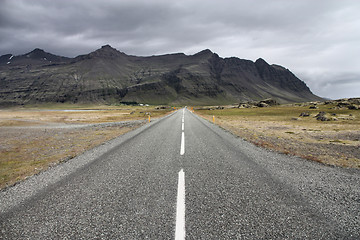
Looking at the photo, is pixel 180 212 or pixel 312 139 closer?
pixel 180 212

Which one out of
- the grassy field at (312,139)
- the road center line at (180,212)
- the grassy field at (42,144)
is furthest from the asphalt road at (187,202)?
the grassy field at (312,139)

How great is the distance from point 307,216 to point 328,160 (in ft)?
18.8

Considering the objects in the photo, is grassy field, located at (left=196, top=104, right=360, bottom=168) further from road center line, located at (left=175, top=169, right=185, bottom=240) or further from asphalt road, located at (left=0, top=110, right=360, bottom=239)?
road center line, located at (left=175, top=169, right=185, bottom=240)

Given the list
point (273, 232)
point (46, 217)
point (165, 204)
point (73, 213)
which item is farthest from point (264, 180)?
point (46, 217)

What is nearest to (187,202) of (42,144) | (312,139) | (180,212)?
(180,212)

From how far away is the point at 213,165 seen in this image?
673cm

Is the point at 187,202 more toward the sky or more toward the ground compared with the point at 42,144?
more toward the sky

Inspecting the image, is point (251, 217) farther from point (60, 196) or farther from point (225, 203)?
point (60, 196)

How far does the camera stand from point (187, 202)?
407cm

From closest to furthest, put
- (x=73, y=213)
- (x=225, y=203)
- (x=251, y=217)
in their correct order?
(x=251, y=217) → (x=73, y=213) → (x=225, y=203)

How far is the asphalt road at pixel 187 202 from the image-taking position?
10.4ft

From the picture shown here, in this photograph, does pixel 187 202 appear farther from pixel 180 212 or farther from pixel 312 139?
pixel 312 139

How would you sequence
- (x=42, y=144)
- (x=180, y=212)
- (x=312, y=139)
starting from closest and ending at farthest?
(x=180, y=212) < (x=42, y=144) < (x=312, y=139)

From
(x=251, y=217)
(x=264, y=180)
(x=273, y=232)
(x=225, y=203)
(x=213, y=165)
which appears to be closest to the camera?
(x=273, y=232)
